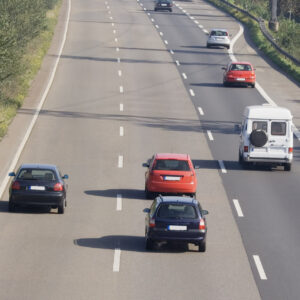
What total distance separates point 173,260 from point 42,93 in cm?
3346

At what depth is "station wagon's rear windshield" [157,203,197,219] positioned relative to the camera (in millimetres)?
23484

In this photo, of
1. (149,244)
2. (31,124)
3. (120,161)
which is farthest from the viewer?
(31,124)

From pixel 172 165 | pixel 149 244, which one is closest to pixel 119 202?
pixel 172 165

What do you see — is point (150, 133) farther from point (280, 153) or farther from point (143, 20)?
point (143, 20)

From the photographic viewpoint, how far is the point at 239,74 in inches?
2367

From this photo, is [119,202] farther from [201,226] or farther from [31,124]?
[31,124]

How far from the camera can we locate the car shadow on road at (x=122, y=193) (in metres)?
31.6

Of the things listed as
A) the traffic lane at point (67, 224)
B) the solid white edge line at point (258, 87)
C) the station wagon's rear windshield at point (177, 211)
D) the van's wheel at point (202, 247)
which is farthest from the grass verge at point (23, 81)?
the van's wheel at point (202, 247)

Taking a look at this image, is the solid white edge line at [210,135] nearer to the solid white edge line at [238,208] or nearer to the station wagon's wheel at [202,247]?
the solid white edge line at [238,208]

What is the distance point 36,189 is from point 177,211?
572 cm

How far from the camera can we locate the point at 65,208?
2953cm

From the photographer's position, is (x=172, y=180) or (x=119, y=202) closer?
(x=172, y=180)

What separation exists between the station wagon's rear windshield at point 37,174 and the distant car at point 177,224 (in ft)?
18.0

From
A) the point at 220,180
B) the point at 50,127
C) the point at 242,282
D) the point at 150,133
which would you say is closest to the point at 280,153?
the point at 220,180
